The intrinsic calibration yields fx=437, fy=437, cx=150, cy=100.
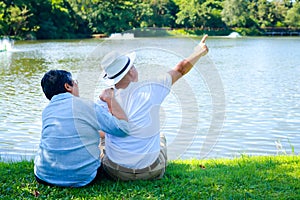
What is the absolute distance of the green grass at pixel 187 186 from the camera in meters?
3.39

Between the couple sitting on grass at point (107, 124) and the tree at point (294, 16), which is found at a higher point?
the couple sitting on grass at point (107, 124)

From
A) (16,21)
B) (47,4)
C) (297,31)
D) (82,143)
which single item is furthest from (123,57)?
(297,31)

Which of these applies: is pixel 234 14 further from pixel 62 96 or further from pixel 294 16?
pixel 62 96

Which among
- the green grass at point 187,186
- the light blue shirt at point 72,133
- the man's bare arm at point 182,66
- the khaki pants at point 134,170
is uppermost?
the man's bare arm at point 182,66

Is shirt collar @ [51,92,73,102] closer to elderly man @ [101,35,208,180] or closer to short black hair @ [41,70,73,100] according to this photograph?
short black hair @ [41,70,73,100]

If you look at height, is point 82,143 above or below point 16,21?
above

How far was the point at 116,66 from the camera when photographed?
10.9ft

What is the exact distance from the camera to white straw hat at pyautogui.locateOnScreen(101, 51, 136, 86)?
3.29m

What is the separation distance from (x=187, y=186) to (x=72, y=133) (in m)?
1.04

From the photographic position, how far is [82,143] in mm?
3377

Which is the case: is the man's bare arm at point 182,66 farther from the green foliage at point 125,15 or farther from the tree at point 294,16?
the tree at point 294,16

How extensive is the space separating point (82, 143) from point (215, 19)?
77800mm

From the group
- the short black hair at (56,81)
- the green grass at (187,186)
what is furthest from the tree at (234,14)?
the short black hair at (56,81)

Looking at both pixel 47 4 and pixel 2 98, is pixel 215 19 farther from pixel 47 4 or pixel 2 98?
pixel 2 98
